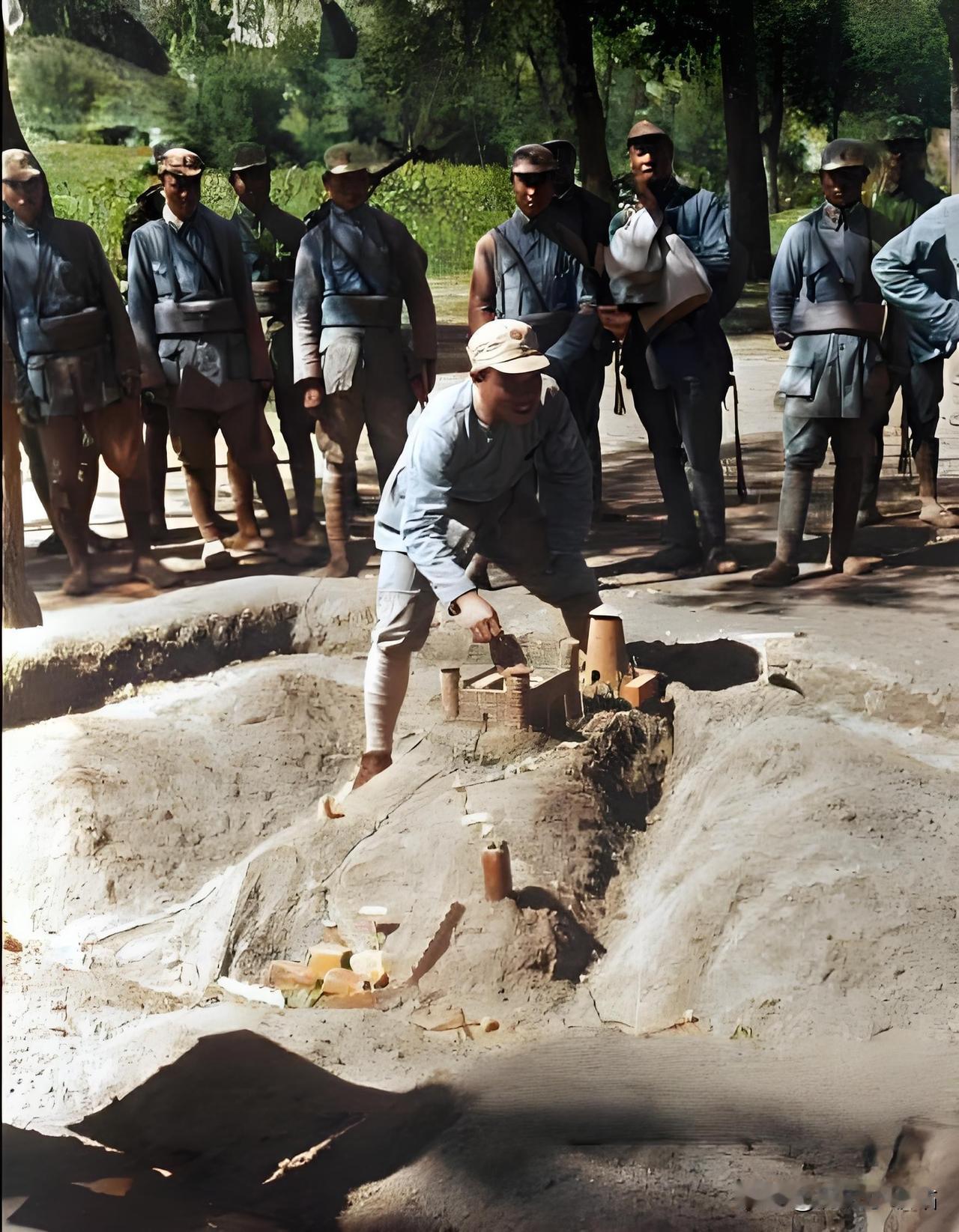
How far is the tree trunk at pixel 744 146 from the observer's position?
13.8 ft

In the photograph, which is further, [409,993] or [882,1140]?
[409,993]

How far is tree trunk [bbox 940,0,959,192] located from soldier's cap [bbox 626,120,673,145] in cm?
88

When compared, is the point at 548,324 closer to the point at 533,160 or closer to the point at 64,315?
the point at 533,160

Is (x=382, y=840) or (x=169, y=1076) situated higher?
(x=382, y=840)

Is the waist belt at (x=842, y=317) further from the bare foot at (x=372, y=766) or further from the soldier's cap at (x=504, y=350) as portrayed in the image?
the bare foot at (x=372, y=766)

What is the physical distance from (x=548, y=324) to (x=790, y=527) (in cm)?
105

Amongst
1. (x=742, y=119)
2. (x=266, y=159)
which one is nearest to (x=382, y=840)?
(x=266, y=159)

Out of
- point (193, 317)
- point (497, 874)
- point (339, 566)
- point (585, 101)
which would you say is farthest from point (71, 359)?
point (497, 874)

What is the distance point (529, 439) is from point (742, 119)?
4.07 feet

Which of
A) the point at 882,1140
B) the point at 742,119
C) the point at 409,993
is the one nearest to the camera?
the point at 882,1140

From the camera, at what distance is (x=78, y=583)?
4.28 m

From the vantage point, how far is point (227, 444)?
4434 mm

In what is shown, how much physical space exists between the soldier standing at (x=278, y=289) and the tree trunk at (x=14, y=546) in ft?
2.27

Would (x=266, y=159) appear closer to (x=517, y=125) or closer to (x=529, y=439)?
(x=517, y=125)
